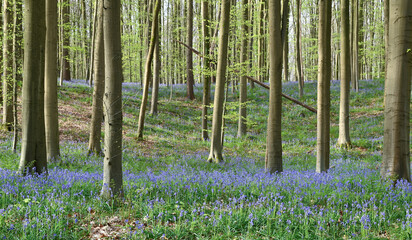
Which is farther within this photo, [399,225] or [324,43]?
[324,43]

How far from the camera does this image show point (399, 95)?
656cm

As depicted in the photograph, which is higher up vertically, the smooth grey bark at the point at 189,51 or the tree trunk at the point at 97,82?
the smooth grey bark at the point at 189,51

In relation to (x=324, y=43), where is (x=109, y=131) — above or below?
below

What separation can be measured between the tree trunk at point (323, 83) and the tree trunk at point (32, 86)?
704 centimetres

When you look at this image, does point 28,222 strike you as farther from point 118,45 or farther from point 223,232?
point 118,45

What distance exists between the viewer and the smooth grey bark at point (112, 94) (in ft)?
15.3

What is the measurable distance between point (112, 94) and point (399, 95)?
618 centimetres

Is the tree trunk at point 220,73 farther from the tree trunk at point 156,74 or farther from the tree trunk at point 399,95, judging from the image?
the tree trunk at point 156,74

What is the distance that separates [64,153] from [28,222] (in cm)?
708

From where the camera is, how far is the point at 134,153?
12.0m

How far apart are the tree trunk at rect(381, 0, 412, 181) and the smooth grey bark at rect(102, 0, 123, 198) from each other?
592cm

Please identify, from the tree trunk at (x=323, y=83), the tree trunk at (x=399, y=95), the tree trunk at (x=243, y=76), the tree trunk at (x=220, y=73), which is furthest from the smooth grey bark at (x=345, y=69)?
the tree trunk at (x=399, y=95)

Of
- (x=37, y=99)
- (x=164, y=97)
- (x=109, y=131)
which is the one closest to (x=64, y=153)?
(x=37, y=99)

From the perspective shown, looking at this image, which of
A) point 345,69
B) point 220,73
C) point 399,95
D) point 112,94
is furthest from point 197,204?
point 345,69
